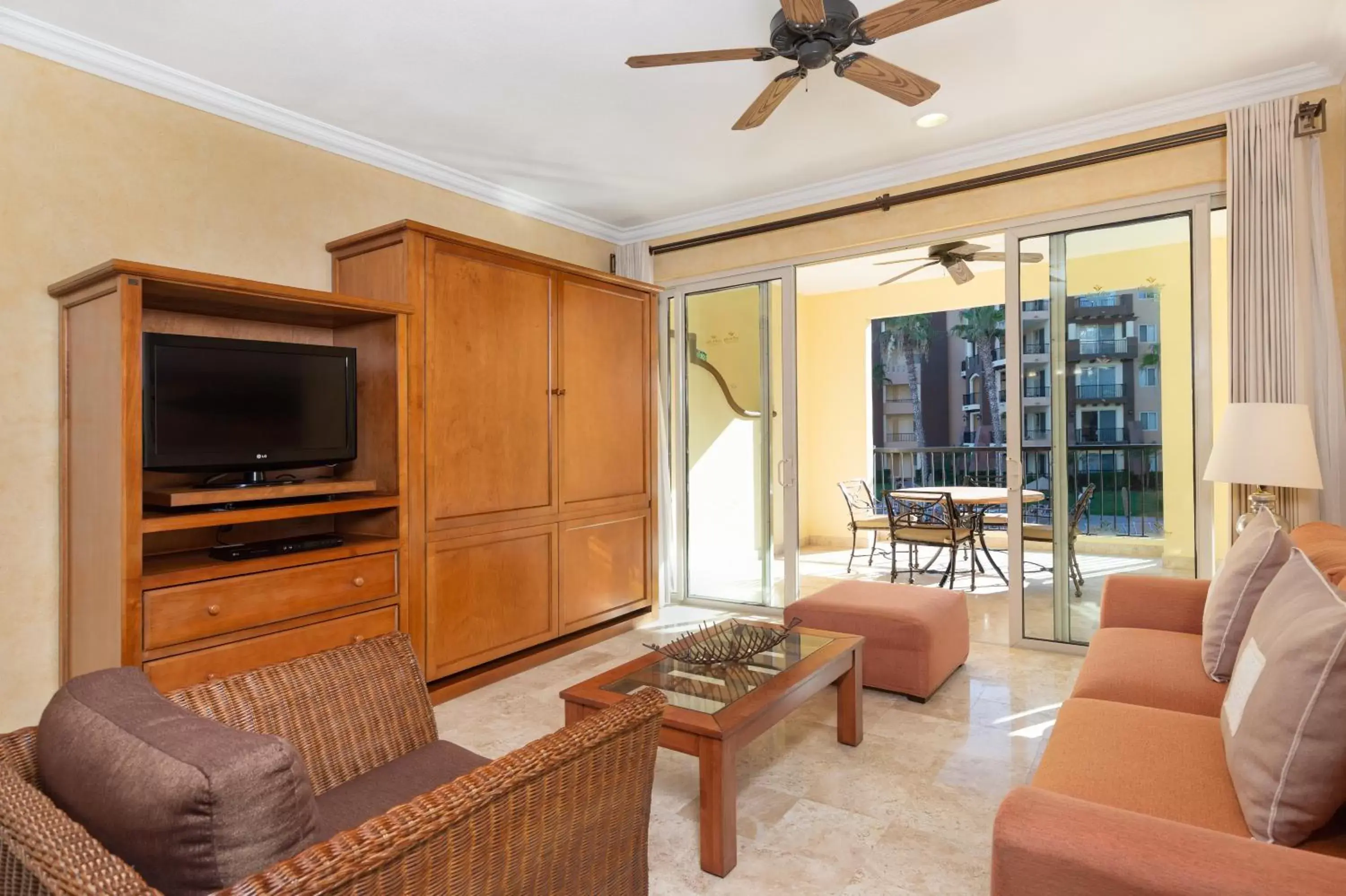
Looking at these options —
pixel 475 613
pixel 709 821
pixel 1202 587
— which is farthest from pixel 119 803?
pixel 1202 587

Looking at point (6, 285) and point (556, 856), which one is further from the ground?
point (6, 285)

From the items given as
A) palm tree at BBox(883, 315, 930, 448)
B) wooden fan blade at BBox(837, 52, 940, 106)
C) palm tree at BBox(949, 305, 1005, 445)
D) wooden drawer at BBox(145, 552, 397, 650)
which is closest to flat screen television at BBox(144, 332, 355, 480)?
wooden drawer at BBox(145, 552, 397, 650)

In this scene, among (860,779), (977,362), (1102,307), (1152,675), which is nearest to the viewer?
(1152,675)

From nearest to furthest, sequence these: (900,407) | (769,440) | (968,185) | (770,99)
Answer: (770,99) < (968,185) < (769,440) < (900,407)

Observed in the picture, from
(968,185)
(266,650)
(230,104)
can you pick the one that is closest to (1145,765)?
(266,650)

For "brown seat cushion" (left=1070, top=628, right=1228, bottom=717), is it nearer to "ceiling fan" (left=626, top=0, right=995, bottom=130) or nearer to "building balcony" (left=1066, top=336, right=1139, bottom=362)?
"building balcony" (left=1066, top=336, right=1139, bottom=362)

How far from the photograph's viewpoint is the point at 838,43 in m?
2.49

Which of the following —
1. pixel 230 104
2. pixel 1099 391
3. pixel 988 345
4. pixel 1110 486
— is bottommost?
pixel 1110 486

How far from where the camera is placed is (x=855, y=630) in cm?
334

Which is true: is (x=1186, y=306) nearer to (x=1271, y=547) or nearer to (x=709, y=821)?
(x=1271, y=547)

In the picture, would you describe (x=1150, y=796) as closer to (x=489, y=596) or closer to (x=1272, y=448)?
(x=1272, y=448)

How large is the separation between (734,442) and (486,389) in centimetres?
194

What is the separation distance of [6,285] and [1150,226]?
4836 millimetres

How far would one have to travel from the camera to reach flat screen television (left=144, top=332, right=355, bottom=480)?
8.41 ft
